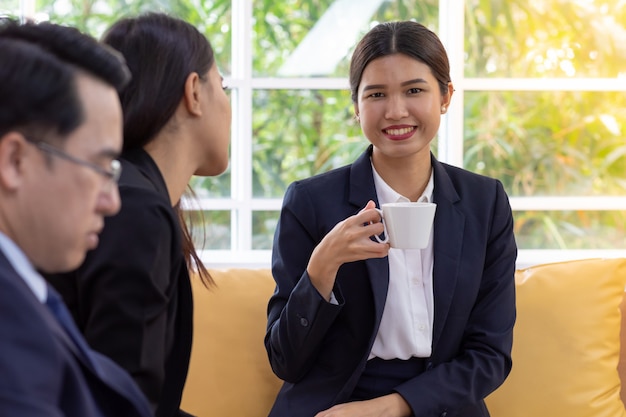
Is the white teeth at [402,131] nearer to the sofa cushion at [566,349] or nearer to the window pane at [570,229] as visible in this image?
the sofa cushion at [566,349]

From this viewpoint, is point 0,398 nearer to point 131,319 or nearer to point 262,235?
point 131,319

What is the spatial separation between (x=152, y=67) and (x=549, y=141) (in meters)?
2.05

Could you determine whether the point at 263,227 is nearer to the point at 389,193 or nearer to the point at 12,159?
the point at 389,193

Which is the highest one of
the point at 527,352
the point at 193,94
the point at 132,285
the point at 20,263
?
the point at 193,94

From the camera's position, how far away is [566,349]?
89.4 inches

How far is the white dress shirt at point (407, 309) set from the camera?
6.47ft

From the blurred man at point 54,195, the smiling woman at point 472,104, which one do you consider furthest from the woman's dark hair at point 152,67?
the smiling woman at point 472,104

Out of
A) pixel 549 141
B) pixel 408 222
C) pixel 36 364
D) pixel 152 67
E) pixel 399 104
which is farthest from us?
pixel 549 141

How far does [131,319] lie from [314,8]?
6.80 feet

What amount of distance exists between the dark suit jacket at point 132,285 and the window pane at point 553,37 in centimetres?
205

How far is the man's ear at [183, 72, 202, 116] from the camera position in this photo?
1.39m

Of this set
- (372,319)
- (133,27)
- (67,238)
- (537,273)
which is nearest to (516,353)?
(537,273)

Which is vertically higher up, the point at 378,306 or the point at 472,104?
the point at 472,104

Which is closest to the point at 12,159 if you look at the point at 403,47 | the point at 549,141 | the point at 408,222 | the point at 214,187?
the point at 408,222
